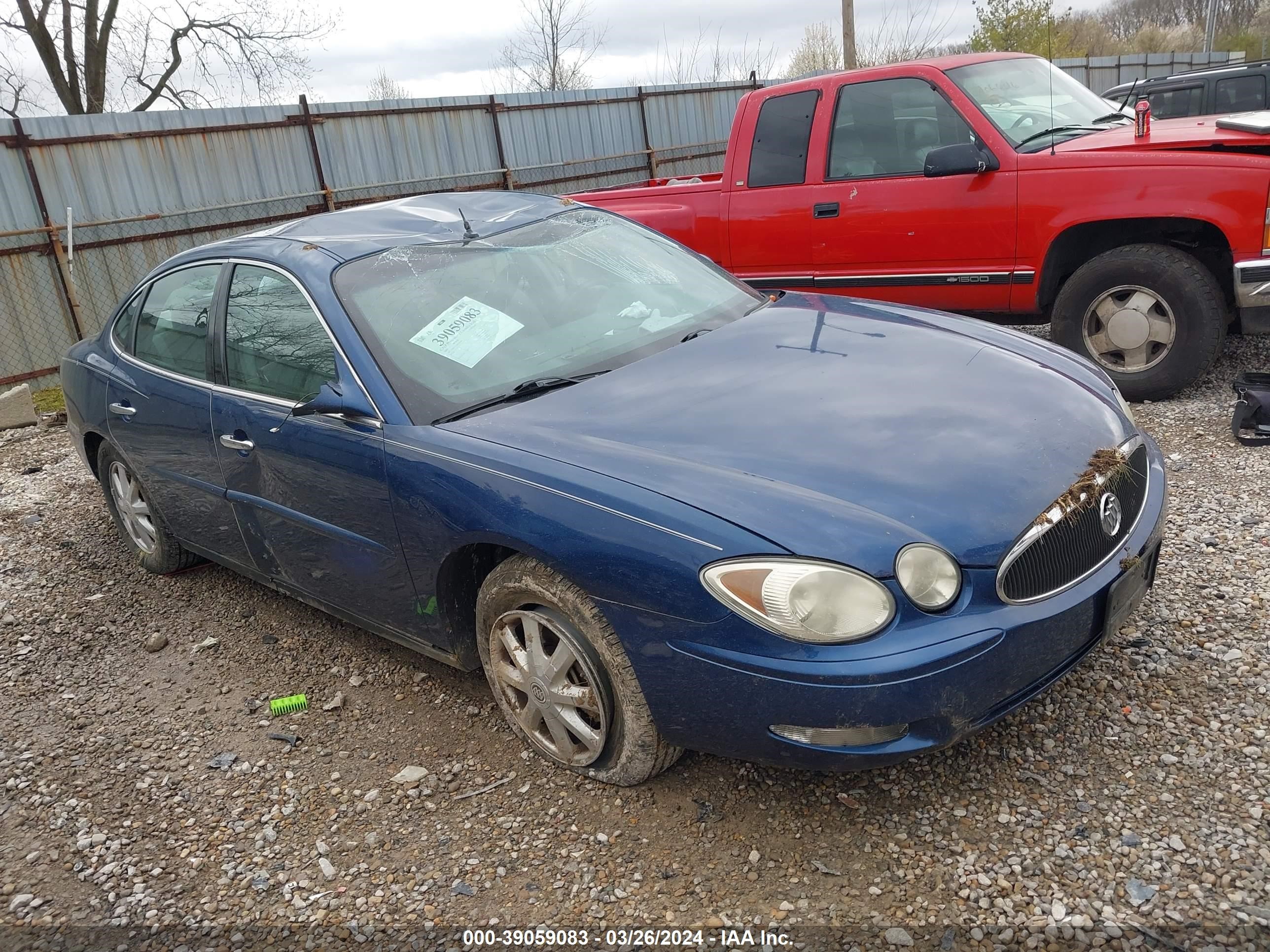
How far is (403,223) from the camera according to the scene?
12.4 feet

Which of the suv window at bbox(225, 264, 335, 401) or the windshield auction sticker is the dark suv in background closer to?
the windshield auction sticker

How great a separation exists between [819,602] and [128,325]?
3.72 meters

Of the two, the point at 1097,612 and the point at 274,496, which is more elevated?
the point at 274,496

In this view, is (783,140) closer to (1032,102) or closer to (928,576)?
(1032,102)

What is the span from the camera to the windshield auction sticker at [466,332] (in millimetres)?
3154

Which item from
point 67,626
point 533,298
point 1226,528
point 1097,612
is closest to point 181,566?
point 67,626

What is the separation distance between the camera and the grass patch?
9.26 m

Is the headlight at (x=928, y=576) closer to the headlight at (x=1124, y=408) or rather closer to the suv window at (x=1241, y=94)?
the headlight at (x=1124, y=408)

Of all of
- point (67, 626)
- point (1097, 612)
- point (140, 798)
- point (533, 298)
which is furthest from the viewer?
point (67, 626)

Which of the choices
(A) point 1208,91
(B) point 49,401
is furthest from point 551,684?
(A) point 1208,91

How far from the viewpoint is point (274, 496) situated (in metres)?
3.46

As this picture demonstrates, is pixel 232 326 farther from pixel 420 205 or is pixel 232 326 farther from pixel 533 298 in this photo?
pixel 533 298

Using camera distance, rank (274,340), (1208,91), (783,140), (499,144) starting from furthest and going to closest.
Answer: (499,144), (1208,91), (783,140), (274,340)

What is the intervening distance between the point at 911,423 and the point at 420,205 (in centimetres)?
236
